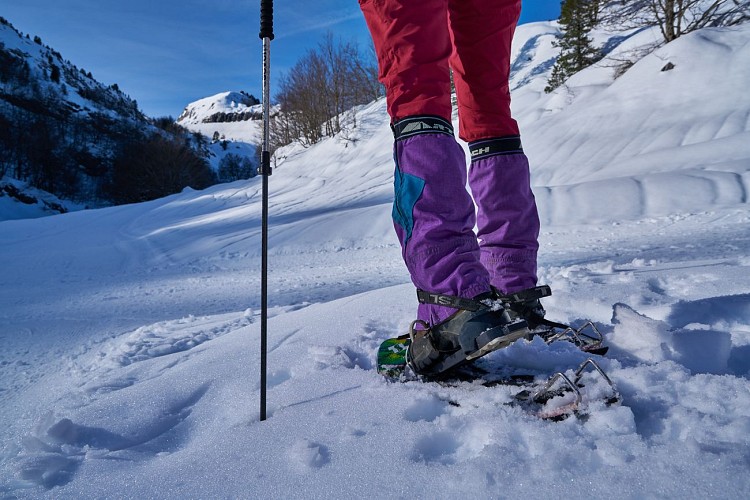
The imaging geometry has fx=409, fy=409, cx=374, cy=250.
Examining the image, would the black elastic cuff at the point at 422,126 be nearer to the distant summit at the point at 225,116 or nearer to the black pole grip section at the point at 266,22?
the black pole grip section at the point at 266,22

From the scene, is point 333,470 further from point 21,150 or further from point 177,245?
→ point 21,150

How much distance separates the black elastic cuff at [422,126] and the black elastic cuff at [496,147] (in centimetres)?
23

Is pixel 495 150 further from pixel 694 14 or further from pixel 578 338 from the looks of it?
pixel 694 14

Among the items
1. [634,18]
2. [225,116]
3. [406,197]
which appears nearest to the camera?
[406,197]

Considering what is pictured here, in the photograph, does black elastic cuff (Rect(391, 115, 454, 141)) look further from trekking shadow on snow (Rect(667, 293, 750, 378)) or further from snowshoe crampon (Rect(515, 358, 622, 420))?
trekking shadow on snow (Rect(667, 293, 750, 378))

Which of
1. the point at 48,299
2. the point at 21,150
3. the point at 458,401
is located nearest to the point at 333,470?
the point at 458,401

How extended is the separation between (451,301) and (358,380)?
0.86 ft

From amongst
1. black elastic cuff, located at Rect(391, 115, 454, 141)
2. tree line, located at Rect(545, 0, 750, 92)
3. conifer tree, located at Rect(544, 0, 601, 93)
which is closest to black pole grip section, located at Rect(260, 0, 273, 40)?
black elastic cuff, located at Rect(391, 115, 454, 141)

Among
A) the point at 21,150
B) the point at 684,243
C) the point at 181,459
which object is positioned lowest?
the point at 181,459

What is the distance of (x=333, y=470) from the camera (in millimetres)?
531

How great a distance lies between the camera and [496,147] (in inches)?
38.9

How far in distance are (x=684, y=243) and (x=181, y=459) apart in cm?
268

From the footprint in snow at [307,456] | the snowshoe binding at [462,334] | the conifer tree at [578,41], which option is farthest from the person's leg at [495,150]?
the conifer tree at [578,41]

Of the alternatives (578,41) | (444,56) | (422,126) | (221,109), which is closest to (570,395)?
(422,126)
